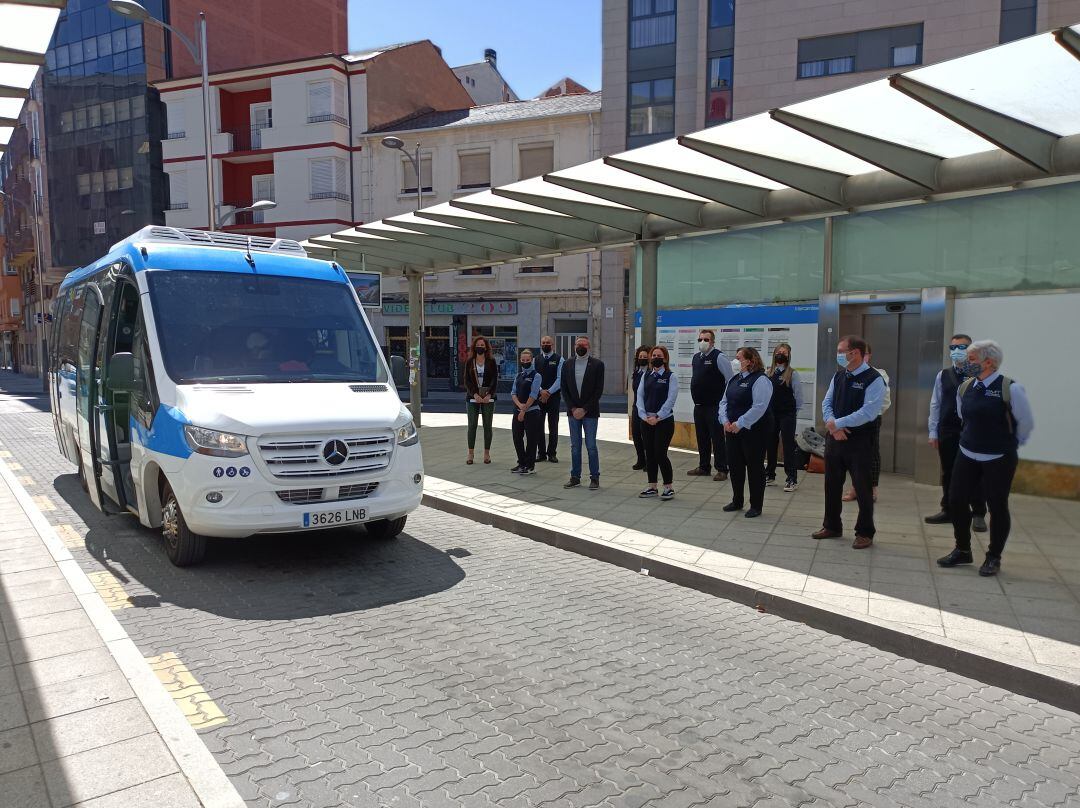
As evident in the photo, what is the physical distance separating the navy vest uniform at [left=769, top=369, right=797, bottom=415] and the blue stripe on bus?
264 inches

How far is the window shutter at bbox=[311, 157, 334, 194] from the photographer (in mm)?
33031

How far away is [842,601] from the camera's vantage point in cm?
510

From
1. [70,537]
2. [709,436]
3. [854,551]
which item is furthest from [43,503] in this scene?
[854,551]

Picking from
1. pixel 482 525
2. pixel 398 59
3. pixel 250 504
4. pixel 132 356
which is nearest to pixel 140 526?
pixel 132 356

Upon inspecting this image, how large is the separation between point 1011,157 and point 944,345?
2211 mm

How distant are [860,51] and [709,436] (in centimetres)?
2147

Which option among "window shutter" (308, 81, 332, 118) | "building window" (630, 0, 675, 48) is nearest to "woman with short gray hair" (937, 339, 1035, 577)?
"building window" (630, 0, 675, 48)

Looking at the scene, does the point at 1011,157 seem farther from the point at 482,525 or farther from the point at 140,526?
the point at 140,526

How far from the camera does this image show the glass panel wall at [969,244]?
26.7 ft

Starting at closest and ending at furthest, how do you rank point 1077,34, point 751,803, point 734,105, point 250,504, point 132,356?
1. point 751,803
2. point 1077,34
3. point 250,504
4. point 132,356
5. point 734,105

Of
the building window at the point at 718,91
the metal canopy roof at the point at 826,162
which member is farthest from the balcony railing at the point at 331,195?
Answer: the metal canopy roof at the point at 826,162

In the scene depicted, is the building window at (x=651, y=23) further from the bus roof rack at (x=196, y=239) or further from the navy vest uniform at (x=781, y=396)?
the bus roof rack at (x=196, y=239)

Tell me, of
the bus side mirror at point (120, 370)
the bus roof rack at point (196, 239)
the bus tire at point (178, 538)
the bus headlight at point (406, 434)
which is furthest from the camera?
the bus roof rack at point (196, 239)

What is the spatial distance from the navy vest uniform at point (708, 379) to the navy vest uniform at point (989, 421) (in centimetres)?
386
